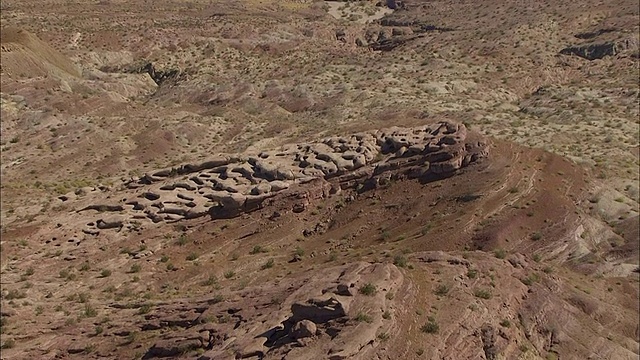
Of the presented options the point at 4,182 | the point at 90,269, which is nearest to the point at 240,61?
the point at 4,182

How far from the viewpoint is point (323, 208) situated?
34969 mm

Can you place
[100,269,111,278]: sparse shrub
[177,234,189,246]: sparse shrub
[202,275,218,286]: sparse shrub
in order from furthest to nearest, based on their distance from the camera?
[177,234,189,246]: sparse shrub, [100,269,111,278]: sparse shrub, [202,275,218,286]: sparse shrub

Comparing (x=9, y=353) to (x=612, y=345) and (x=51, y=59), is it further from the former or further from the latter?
(x=51, y=59)

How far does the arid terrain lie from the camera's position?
21219 millimetres

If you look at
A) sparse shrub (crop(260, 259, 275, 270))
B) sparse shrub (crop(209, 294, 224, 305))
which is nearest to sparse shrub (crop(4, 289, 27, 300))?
sparse shrub (crop(209, 294, 224, 305))

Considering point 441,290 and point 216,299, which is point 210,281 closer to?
point 216,299

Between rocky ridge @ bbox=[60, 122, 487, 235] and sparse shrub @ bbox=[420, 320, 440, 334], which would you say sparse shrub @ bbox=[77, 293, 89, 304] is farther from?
sparse shrub @ bbox=[420, 320, 440, 334]

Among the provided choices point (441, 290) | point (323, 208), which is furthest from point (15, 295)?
point (441, 290)

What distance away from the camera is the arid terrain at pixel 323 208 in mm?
21219

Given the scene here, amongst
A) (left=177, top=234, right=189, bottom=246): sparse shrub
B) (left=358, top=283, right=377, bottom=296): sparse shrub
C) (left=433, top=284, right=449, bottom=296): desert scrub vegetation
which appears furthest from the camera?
(left=177, top=234, right=189, bottom=246): sparse shrub

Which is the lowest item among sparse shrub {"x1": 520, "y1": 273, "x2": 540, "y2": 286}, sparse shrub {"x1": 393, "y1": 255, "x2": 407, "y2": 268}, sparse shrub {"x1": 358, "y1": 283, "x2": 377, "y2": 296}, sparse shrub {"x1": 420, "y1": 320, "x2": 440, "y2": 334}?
sparse shrub {"x1": 520, "y1": 273, "x2": 540, "y2": 286}

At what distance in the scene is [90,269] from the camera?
30.8m

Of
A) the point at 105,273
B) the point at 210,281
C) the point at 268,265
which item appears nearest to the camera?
the point at 210,281

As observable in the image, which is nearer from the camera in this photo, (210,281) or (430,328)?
(430,328)
